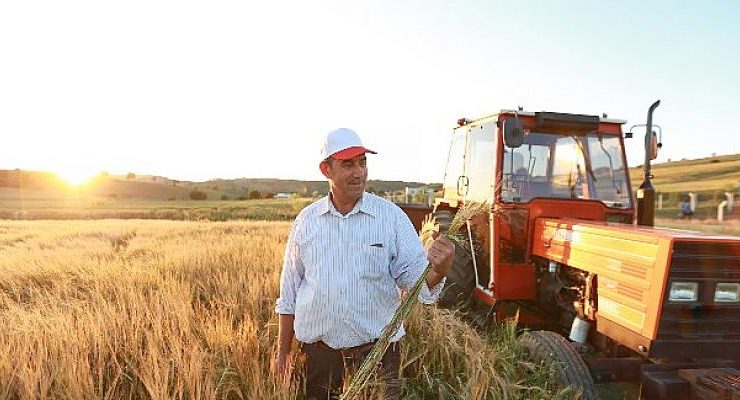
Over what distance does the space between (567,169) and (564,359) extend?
100 inches

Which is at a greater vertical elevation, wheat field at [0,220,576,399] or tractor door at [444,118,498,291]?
tractor door at [444,118,498,291]

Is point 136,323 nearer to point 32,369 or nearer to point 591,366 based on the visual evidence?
point 32,369

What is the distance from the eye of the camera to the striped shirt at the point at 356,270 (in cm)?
254

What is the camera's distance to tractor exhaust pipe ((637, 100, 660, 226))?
14.6 feet

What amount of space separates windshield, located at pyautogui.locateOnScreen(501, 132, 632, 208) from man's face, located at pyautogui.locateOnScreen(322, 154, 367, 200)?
9.51 ft

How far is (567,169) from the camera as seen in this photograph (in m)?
5.40

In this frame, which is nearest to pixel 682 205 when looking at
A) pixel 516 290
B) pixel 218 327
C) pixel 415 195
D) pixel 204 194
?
pixel 415 195

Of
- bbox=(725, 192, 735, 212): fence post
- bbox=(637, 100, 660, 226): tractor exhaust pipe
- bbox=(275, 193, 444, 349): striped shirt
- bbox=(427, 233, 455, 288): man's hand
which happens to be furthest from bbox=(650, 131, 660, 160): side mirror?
bbox=(725, 192, 735, 212): fence post

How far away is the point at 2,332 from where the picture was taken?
355cm

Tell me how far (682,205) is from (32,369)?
100 ft

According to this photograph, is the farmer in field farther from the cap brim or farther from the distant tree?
the distant tree

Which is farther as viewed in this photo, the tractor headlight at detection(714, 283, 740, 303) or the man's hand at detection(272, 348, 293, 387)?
the tractor headlight at detection(714, 283, 740, 303)

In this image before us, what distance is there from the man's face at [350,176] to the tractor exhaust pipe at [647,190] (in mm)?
2990

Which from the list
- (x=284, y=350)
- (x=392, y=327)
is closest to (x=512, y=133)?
(x=284, y=350)
